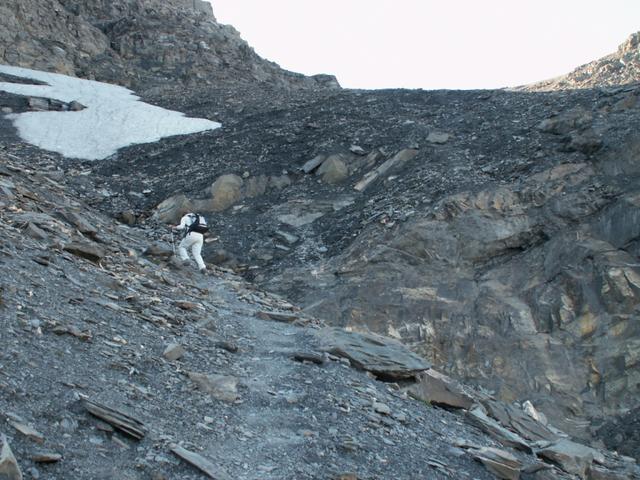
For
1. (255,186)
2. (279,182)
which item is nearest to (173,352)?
(255,186)

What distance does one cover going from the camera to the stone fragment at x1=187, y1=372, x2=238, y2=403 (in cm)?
746

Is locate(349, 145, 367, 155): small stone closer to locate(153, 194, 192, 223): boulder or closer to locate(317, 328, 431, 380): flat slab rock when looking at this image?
locate(153, 194, 192, 223): boulder

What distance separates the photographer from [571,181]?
1556cm

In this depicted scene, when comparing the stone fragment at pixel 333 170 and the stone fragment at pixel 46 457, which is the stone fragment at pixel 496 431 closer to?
the stone fragment at pixel 46 457

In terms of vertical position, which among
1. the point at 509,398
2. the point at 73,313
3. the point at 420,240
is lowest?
the point at 509,398

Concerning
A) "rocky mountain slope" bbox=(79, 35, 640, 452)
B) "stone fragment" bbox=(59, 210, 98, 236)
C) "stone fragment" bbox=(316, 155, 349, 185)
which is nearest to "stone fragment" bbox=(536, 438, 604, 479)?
"rocky mountain slope" bbox=(79, 35, 640, 452)

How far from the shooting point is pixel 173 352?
320 inches

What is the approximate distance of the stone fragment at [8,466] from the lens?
468 centimetres

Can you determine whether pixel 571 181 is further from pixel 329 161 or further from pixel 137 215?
pixel 137 215

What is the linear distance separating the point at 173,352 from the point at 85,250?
3.60 metres

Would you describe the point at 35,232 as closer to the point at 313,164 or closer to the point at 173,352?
the point at 173,352

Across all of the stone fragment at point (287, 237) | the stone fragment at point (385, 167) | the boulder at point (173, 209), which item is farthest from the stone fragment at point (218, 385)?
the stone fragment at point (385, 167)

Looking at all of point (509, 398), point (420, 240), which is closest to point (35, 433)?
point (509, 398)

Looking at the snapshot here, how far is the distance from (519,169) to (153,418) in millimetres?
12089
